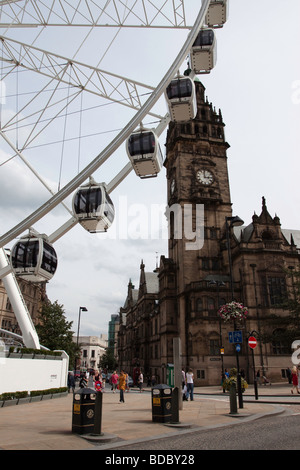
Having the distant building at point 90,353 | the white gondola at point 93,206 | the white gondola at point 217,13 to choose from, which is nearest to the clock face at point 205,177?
the white gondola at point 217,13

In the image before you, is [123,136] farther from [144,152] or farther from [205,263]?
[205,263]

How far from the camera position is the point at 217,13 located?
16.8 m

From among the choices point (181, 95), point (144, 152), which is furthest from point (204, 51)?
point (144, 152)

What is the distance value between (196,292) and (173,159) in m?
24.9

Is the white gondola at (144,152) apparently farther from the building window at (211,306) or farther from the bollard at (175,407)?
the building window at (211,306)

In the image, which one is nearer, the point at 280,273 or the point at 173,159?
the point at 280,273

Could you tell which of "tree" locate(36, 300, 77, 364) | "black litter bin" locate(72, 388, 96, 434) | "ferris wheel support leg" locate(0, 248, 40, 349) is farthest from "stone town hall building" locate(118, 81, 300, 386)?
"black litter bin" locate(72, 388, 96, 434)

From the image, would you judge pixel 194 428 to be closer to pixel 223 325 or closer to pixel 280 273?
pixel 223 325

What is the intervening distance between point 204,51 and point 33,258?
38.6ft

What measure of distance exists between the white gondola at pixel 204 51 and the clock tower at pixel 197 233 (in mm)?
33883

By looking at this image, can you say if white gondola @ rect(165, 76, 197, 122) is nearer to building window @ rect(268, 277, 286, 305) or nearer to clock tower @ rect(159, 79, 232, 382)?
clock tower @ rect(159, 79, 232, 382)

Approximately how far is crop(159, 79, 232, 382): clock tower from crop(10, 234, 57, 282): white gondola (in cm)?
3546

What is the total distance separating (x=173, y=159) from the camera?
62.5m

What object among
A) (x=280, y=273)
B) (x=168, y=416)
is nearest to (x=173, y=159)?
(x=280, y=273)
